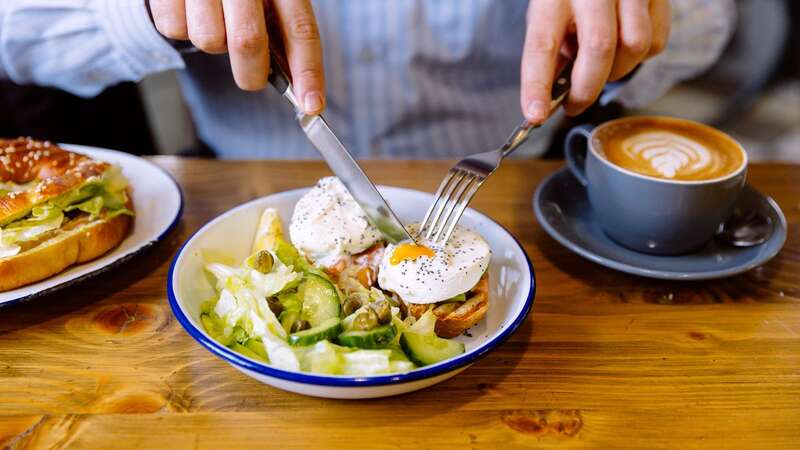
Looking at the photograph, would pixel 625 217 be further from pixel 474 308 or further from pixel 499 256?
pixel 474 308

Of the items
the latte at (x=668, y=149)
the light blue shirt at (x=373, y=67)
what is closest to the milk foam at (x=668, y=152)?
the latte at (x=668, y=149)

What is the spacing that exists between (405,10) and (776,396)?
60.0 inches

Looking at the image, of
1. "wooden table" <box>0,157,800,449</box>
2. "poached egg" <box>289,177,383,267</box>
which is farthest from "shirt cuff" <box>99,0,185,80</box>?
"poached egg" <box>289,177,383,267</box>

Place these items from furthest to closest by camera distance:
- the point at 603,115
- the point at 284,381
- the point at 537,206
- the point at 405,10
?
1. the point at 603,115
2. the point at 405,10
3. the point at 537,206
4. the point at 284,381

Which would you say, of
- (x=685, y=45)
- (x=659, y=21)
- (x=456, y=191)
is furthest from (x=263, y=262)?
(x=685, y=45)

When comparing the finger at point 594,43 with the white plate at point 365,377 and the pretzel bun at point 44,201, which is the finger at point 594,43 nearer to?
the white plate at point 365,377

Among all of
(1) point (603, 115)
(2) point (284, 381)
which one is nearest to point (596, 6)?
(2) point (284, 381)

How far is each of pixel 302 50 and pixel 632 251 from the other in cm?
89

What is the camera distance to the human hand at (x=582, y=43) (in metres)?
1.45

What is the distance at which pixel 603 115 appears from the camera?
109 inches

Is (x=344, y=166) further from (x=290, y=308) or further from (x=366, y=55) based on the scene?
(x=366, y=55)

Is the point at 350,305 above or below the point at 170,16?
below

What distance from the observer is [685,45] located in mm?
2381

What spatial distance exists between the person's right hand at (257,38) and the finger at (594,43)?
1.89 feet
